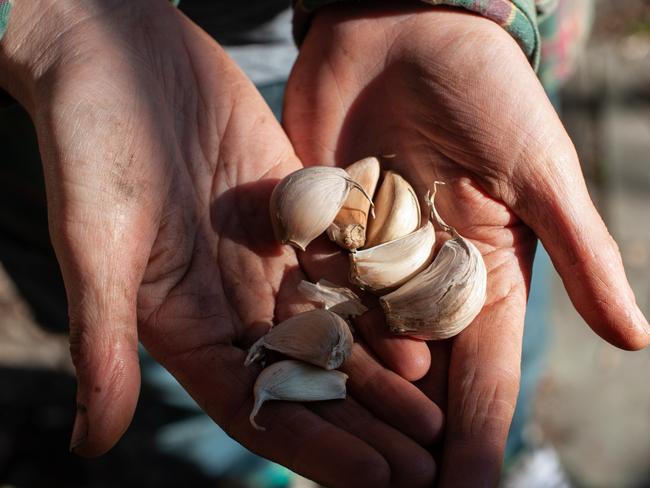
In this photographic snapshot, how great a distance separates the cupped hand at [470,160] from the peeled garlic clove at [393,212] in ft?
0.16

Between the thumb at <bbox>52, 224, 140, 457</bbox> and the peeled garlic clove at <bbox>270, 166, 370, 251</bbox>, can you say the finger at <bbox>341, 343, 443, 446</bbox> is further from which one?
the thumb at <bbox>52, 224, 140, 457</bbox>

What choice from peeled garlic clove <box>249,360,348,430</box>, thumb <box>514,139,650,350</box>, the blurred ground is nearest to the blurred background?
the blurred ground

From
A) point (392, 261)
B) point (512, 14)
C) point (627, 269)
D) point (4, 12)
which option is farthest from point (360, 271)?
point (627, 269)

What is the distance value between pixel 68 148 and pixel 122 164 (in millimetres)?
90

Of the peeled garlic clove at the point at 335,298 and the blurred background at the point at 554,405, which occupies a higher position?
the peeled garlic clove at the point at 335,298

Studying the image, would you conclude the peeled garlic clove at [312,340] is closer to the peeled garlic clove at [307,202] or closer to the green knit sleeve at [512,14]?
the peeled garlic clove at [307,202]

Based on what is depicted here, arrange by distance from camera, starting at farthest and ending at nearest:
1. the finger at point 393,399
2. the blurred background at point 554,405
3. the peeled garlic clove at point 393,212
Answer: the blurred background at point 554,405
the peeled garlic clove at point 393,212
the finger at point 393,399

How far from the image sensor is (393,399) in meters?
1.22

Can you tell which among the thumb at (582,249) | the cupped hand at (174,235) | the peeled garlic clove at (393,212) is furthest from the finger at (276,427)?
the thumb at (582,249)

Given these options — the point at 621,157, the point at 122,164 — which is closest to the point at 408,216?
the point at 122,164

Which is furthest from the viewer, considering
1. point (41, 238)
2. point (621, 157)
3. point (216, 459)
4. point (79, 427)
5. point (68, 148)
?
point (621, 157)

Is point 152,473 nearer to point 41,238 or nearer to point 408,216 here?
point 41,238

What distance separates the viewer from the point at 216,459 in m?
2.04

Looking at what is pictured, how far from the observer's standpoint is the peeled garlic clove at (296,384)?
1.19m
